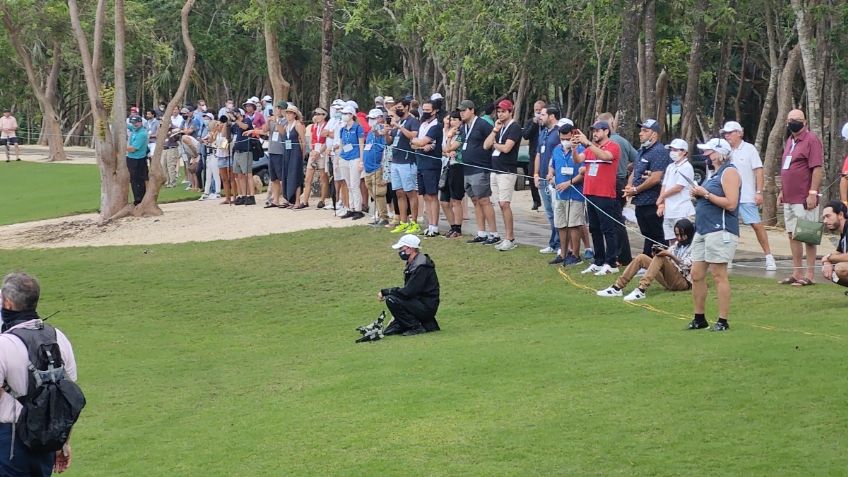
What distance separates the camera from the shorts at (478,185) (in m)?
18.8

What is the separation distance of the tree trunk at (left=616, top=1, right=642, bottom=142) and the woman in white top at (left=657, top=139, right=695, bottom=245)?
655 centimetres

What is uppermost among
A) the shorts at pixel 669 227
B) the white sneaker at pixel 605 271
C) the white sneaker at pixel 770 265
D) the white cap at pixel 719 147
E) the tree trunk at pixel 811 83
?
the tree trunk at pixel 811 83

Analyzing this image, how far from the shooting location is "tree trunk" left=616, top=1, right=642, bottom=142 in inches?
856

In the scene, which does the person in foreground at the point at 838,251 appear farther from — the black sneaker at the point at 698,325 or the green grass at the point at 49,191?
the green grass at the point at 49,191

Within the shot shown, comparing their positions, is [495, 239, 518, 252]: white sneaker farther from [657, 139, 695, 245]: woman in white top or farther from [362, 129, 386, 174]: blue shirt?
[657, 139, 695, 245]: woman in white top

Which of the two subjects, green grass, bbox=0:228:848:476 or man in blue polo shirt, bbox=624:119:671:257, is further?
man in blue polo shirt, bbox=624:119:671:257

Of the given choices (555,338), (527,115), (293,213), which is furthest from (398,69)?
(555,338)

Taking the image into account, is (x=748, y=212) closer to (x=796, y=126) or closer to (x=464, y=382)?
(x=796, y=126)

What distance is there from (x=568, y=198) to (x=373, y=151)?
17.8 feet

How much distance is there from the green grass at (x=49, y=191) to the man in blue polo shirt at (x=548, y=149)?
1320 centimetres

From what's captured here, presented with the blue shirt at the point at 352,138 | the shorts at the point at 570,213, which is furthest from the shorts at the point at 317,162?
the shorts at the point at 570,213

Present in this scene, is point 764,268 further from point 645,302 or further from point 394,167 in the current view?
point 394,167

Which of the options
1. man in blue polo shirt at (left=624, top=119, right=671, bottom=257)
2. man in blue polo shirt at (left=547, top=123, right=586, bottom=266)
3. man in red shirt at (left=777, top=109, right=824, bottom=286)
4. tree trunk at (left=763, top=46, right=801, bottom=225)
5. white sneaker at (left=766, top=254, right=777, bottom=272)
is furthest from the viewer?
tree trunk at (left=763, top=46, right=801, bottom=225)

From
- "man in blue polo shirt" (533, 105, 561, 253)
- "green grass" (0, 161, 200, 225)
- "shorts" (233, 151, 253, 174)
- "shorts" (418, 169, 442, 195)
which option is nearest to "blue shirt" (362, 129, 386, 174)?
"shorts" (418, 169, 442, 195)
